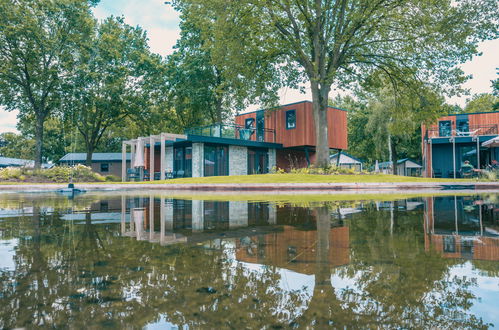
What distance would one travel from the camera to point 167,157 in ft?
99.7

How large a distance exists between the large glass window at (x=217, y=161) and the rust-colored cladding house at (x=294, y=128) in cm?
350

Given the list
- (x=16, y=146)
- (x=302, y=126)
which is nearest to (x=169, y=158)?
(x=302, y=126)

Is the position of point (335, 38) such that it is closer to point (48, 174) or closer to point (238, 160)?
point (238, 160)

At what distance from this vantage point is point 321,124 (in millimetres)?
20406

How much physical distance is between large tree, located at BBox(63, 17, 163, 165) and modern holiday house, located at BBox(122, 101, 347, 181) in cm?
686

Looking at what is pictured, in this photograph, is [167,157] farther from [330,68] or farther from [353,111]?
[353,111]

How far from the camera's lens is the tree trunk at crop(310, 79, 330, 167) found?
20.2 m

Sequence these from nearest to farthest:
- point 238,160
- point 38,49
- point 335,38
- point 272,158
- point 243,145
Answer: point 335,38, point 243,145, point 238,160, point 38,49, point 272,158

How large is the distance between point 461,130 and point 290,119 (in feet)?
58.9

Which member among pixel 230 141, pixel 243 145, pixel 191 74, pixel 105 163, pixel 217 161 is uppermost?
pixel 191 74

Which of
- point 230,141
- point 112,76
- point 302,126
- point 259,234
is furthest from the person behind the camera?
point 112,76

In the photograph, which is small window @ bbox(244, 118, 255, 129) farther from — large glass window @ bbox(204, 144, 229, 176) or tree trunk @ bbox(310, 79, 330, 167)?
tree trunk @ bbox(310, 79, 330, 167)

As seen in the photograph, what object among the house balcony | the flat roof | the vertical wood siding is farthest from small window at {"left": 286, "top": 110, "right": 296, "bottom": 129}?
the flat roof

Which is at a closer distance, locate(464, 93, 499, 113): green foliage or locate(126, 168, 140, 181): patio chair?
locate(126, 168, 140, 181): patio chair
